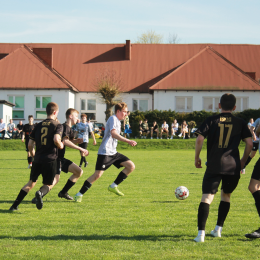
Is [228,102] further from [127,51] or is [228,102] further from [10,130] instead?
[127,51]

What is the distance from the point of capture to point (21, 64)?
41562mm

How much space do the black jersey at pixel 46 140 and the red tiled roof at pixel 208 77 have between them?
1281 inches

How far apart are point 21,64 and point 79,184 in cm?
3265

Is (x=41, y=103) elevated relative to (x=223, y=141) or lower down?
elevated

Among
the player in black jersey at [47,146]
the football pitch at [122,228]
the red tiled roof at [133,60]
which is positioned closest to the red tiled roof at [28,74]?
the red tiled roof at [133,60]

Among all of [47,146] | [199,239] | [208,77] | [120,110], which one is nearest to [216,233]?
[199,239]

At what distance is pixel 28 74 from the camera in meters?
40.9

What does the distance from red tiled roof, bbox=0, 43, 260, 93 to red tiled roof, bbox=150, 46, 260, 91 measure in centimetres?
295

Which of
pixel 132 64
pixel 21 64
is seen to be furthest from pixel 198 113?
pixel 21 64

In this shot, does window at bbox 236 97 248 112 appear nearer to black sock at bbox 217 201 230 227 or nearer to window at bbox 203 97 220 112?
window at bbox 203 97 220 112

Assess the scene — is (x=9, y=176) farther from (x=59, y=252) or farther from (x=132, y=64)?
(x=132, y=64)

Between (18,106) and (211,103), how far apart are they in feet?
64.5

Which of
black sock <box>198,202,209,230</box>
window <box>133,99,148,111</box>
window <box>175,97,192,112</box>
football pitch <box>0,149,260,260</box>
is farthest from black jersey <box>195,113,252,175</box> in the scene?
window <box>133,99,148,111</box>

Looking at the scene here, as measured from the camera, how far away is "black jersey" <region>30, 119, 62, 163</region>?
6.98m
